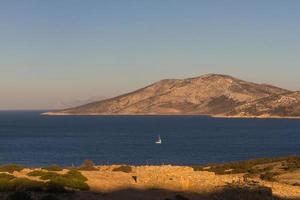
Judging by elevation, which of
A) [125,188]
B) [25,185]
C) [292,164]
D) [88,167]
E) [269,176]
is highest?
[25,185]

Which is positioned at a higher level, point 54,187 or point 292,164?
point 54,187

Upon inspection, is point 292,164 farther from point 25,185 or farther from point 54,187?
point 25,185

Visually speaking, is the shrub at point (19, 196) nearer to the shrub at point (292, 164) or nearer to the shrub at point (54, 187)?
the shrub at point (54, 187)

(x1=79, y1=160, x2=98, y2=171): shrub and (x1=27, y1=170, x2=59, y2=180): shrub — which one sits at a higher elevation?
(x1=27, y1=170, x2=59, y2=180): shrub

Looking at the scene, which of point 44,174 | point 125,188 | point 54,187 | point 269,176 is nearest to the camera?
point 54,187

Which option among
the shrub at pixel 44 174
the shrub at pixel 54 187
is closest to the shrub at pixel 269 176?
the shrub at pixel 44 174

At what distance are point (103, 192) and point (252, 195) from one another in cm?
1176

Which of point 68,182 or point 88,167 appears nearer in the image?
point 68,182

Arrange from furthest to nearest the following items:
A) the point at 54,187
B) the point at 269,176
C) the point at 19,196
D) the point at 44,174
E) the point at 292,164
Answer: the point at 292,164 → the point at 269,176 → the point at 44,174 → the point at 54,187 → the point at 19,196

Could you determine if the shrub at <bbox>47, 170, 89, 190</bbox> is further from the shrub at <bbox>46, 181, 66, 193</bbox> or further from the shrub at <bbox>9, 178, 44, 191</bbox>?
the shrub at <bbox>9, 178, 44, 191</bbox>

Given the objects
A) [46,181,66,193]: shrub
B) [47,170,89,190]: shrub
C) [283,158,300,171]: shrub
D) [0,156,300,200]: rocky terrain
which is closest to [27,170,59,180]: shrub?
[0,156,300,200]: rocky terrain

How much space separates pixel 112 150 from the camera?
16050cm

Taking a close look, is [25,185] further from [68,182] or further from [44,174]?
[44,174]

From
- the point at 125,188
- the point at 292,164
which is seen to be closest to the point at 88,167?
the point at 125,188
